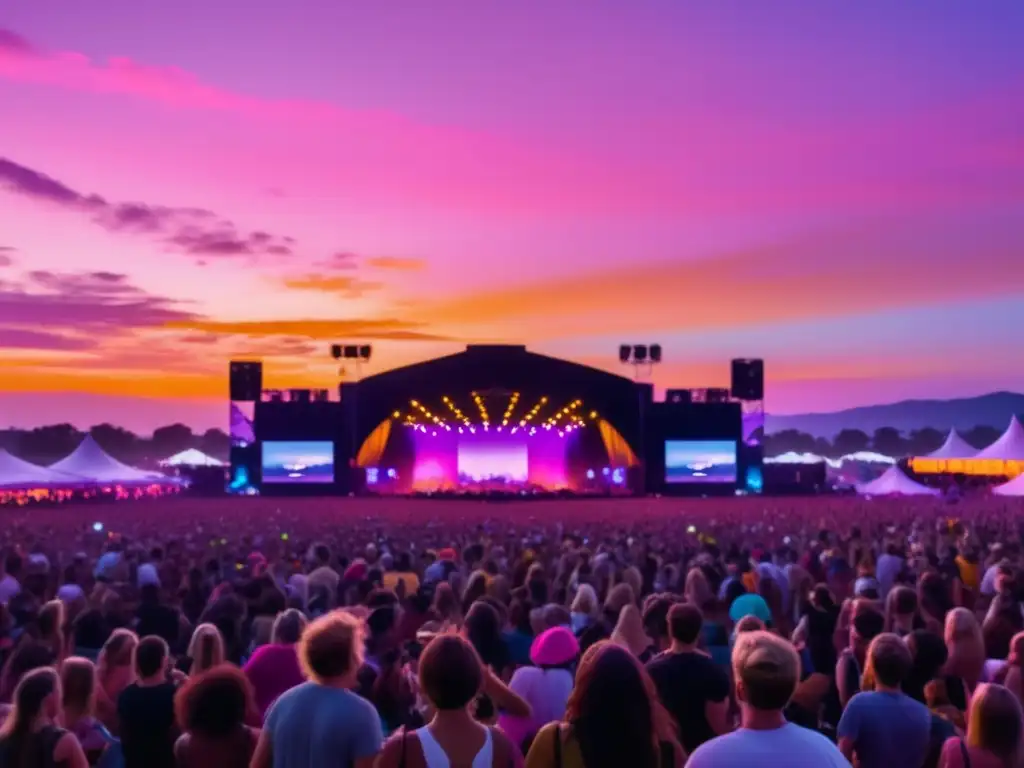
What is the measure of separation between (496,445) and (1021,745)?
178 ft

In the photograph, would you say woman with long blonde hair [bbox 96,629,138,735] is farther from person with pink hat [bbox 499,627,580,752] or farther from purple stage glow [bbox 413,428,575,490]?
purple stage glow [bbox 413,428,575,490]

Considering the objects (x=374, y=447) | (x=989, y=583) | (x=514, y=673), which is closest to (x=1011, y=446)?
(x=374, y=447)

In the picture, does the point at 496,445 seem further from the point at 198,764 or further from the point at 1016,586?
the point at 198,764

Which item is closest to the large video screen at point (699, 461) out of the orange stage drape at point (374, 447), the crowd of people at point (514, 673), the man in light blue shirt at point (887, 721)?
the orange stage drape at point (374, 447)

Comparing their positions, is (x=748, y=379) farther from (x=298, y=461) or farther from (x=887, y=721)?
(x=887, y=721)

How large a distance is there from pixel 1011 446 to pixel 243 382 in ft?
118

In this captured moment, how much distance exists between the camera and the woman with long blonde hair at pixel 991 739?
3842mm

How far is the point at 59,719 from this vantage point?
4453 millimetres

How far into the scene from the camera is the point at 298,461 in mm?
53781

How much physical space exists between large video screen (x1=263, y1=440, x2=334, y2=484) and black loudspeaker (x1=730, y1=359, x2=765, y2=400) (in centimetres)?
2060

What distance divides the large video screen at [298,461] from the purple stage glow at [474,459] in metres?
5.80

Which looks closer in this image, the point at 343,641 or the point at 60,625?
the point at 343,641

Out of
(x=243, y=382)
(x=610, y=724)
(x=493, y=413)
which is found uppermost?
(x=243, y=382)

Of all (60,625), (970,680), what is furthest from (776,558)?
(60,625)
